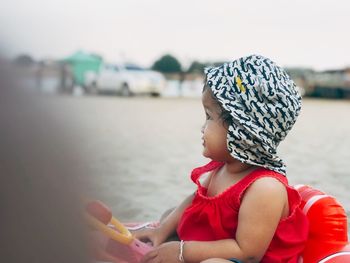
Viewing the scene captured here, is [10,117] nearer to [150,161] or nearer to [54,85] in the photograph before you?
[54,85]

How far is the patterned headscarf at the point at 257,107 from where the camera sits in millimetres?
1783

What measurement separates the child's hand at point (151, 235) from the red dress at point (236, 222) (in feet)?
0.60

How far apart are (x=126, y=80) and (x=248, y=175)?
1706 cm

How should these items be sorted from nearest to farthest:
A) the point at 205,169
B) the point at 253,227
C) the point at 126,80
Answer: the point at 253,227 < the point at 205,169 < the point at 126,80

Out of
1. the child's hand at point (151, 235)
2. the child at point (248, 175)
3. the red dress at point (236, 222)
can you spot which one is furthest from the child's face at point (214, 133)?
the child's hand at point (151, 235)

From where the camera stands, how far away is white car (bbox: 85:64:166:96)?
1833 centimetres

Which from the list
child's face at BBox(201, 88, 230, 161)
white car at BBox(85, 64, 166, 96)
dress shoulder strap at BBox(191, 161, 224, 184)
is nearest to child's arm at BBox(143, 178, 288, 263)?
child's face at BBox(201, 88, 230, 161)

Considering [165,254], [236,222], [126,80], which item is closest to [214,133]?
[236,222]

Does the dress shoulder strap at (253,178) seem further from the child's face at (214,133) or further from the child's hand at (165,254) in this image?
the child's hand at (165,254)

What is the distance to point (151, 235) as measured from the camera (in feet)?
7.10

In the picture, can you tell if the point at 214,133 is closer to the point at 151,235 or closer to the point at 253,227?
the point at 253,227

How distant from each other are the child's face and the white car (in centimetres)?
1582

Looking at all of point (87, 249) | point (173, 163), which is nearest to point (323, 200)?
point (87, 249)

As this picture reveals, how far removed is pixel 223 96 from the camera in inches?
71.0
